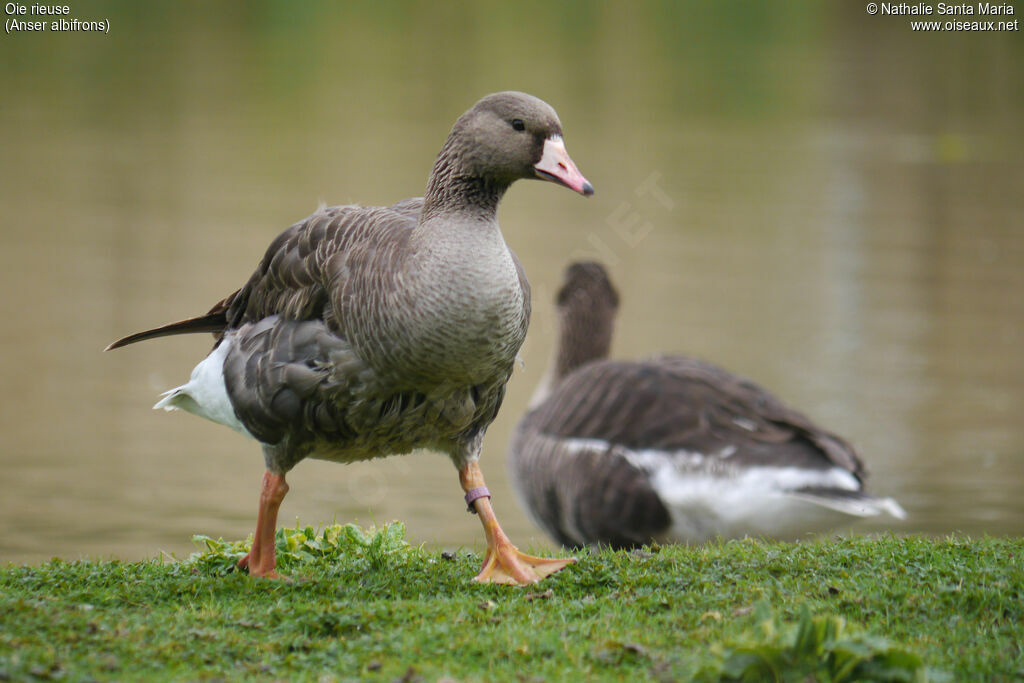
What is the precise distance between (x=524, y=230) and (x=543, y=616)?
14700mm

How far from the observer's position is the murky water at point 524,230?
41.8ft

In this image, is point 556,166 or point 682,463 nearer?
point 556,166

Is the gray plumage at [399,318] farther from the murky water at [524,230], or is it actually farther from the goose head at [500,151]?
the murky water at [524,230]

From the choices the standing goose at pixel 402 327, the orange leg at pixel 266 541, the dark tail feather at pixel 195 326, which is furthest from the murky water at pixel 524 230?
the standing goose at pixel 402 327

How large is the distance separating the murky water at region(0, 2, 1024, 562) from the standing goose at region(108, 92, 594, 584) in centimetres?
236

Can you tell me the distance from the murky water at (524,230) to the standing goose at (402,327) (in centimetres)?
236

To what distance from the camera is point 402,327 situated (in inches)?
237

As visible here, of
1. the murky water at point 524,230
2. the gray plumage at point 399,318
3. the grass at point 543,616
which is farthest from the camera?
the murky water at point 524,230

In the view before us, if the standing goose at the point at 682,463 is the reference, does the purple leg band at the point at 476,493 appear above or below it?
above

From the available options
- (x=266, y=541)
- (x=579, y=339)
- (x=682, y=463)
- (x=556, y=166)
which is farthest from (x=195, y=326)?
(x=579, y=339)

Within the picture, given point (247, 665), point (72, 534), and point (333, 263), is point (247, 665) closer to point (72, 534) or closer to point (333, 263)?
point (333, 263)

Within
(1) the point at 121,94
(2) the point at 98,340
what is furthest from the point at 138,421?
(1) the point at 121,94

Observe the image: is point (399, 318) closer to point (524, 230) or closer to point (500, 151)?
point (500, 151)

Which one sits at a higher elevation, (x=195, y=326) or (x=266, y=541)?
(x=195, y=326)
